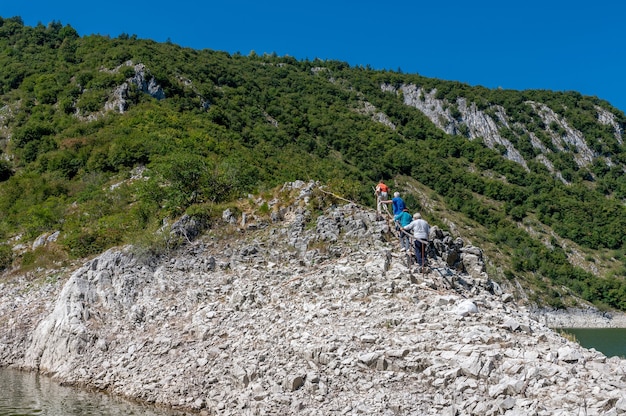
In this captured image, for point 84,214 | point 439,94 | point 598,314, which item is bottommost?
point 598,314

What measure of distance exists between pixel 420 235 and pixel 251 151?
52.1 metres

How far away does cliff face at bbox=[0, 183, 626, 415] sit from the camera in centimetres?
1245

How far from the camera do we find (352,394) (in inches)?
538

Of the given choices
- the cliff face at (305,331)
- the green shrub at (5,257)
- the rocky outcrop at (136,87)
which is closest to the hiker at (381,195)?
the cliff face at (305,331)

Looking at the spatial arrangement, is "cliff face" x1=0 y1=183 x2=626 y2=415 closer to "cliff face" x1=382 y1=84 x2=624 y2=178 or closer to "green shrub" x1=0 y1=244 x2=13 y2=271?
"green shrub" x1=0 y1=244 x2=13 y2=271

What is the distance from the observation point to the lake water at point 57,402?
16.0 metres

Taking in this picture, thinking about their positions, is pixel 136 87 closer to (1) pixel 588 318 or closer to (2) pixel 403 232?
(2) pixel 403 232

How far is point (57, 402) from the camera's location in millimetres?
17266

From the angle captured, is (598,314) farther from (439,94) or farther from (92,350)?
(92,350)

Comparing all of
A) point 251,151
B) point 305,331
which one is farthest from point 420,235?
point 251,151

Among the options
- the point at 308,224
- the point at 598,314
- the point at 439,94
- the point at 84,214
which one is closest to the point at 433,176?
the point at 598,314

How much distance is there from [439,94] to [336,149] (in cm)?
6957

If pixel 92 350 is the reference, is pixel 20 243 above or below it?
above

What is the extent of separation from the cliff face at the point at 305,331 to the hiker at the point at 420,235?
2.00 feet
